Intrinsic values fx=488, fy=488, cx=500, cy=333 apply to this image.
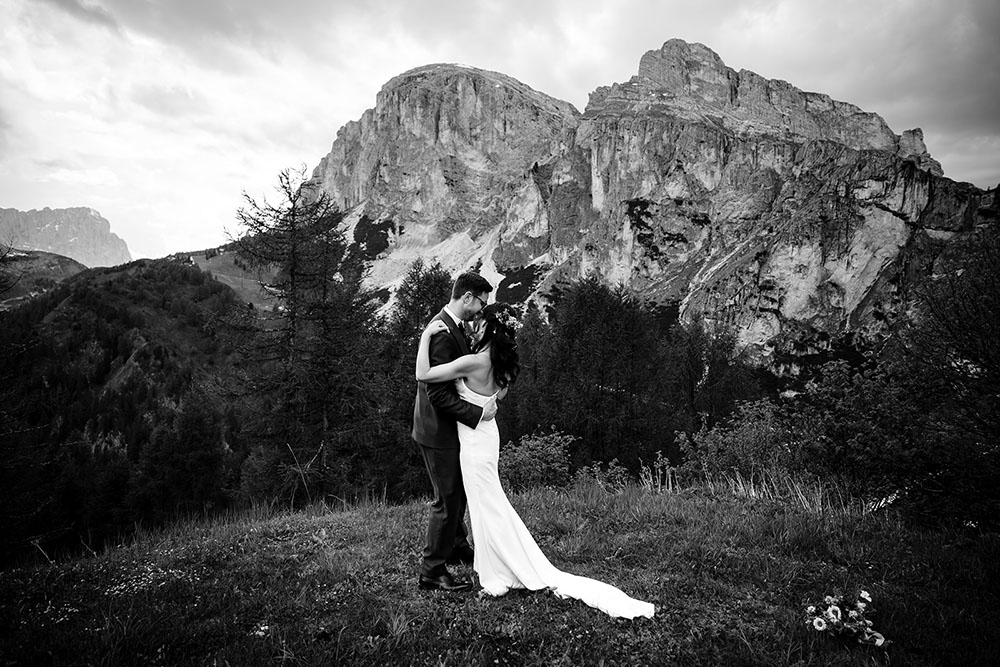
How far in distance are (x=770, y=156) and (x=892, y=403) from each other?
125 m

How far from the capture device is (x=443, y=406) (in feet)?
14.1

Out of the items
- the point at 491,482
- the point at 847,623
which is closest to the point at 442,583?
the point at 491,482

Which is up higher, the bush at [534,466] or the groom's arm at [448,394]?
the groom's arm at [448,394]

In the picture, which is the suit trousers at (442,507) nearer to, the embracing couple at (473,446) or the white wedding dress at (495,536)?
the embracing couple at (473,446)

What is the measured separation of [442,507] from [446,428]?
73cm

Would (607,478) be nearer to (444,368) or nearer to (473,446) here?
(473,446)

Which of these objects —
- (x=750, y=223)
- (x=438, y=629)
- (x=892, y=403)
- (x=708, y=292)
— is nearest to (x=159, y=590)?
(x=438, y=629)

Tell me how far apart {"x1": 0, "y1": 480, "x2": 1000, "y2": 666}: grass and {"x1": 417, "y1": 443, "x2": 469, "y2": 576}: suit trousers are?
0.30 m

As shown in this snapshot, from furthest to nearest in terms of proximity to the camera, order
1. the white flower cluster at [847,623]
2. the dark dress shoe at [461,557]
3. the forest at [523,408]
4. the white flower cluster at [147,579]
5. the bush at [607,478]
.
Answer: the bush at [607,478]
the forest at [523,408]
the dark dress shoe at [461,557]
the white flower cluster at [147,579]
the white flower cluster at [847,623]

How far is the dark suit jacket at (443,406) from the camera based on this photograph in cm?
432

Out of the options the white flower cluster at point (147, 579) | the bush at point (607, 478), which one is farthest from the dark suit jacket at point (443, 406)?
the bush at point (607, 478)

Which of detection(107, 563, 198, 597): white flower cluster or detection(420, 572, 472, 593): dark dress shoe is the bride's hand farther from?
detection(107, 563, 198, 597): white flower cluster

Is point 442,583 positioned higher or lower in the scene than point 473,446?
lower

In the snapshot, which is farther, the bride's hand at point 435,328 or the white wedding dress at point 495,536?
Result: the bride's hand at point 435,328
